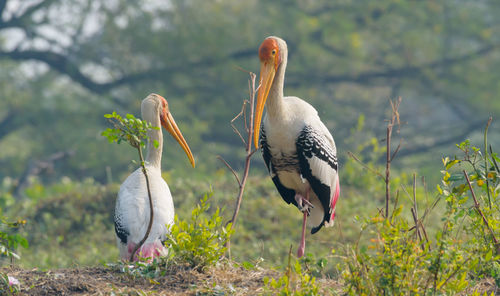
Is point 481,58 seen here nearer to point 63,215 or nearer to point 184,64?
point 184,64

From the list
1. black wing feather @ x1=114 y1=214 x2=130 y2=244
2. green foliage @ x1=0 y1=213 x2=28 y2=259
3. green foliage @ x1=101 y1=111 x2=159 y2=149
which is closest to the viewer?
green foliage @ x1=0 y1=213 x2=28 y2=259

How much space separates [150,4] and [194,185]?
23.4 ft

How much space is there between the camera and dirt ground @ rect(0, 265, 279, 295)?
3.10 m

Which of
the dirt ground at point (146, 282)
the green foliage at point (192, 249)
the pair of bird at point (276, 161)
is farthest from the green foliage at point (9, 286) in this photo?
the pair of bird at point (276, 161)

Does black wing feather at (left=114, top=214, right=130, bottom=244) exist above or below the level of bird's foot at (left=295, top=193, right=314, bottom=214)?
below

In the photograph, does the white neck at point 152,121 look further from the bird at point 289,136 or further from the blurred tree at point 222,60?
the blurred tree at point 222,60

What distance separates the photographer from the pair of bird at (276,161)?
3.94 metres

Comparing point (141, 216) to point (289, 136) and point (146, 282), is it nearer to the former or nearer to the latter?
point (146, 282)

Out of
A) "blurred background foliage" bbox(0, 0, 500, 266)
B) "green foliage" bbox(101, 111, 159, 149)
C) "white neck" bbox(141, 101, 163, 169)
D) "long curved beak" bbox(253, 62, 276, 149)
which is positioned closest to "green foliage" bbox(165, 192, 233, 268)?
"green foliage" bbox(101, 111, 159, 149)

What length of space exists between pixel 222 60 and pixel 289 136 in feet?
31.7

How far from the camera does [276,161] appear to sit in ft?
14.0

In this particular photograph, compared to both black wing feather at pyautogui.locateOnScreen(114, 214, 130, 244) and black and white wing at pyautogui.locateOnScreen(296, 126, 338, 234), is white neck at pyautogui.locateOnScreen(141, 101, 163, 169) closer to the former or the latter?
black wing feather at pyautogui.locateOnScreen(114, 214, 130, 244)

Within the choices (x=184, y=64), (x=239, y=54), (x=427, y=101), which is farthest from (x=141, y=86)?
(x=427, y=101)

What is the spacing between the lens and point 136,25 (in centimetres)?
1363
